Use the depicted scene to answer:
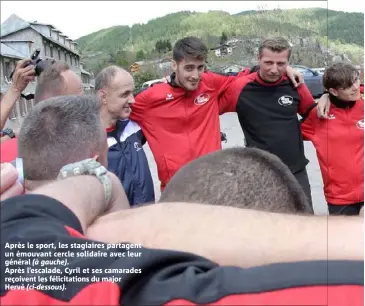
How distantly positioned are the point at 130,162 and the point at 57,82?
18.2 inches

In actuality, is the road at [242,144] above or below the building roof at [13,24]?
below

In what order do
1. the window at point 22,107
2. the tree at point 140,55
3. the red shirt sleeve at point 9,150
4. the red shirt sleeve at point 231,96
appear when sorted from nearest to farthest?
the red shirt sleeve at point 9,150
the window at point 22,107
the tree at point 140,55
the red shirt sleeve at point 231,96

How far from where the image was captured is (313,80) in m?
2.04

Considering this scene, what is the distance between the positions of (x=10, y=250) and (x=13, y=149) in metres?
0.26

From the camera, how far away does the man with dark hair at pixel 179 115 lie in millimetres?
1851

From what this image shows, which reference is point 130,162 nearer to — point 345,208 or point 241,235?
point 345,208

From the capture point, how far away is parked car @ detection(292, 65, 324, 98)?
192 cm

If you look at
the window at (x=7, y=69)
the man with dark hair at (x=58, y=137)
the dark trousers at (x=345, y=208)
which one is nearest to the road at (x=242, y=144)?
the dark trousers at (x=345, y=208)

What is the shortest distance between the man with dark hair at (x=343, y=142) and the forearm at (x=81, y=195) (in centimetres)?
139

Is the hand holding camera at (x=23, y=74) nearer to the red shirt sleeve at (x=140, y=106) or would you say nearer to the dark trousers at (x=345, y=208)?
the red shirt sleeve at (x=140, y=106)

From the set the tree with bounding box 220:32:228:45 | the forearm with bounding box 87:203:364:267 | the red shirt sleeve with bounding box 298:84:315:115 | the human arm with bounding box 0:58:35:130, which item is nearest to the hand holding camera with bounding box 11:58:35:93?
the human arm with bounding box 0:58:35:130

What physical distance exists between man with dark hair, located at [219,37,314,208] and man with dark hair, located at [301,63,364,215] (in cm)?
9

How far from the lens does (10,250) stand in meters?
0.55

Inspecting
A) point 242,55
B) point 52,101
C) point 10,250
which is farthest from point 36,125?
point 242,55
